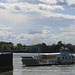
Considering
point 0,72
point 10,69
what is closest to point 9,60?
point 10,69

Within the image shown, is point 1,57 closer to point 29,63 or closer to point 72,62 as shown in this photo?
point 29,63

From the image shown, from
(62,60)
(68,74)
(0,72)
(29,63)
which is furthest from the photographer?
(62,60)

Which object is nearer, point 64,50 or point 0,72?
point 0,72

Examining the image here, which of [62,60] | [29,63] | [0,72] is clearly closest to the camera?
[0,72]

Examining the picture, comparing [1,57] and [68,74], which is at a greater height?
[1,57]

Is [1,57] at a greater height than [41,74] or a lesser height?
greater

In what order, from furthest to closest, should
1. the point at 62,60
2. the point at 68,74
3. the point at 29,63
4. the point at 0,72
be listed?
the point at 62,60 → the point at 29,63 → the point at 68,74 → the point at 0,72

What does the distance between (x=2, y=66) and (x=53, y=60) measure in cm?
4337

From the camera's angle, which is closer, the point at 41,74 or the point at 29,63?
the point at 41,74

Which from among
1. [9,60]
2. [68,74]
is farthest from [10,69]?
[68,74]

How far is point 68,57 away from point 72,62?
7.73 feet

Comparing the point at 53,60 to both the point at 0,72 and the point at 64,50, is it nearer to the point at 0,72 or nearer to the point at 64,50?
the point at 64,50

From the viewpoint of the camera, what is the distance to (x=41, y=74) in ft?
195

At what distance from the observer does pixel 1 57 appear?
57312mm
